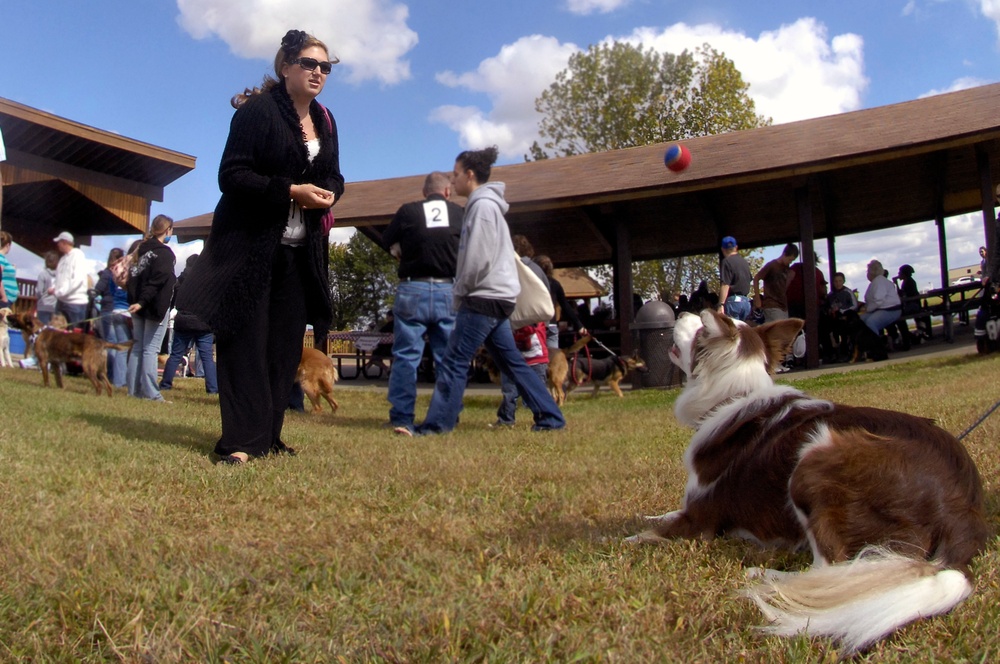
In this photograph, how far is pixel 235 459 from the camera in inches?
178

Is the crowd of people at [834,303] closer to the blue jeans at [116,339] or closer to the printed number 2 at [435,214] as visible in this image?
the printed number 2 at [435,214]

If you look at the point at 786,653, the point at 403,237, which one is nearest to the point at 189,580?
the point at 786,653

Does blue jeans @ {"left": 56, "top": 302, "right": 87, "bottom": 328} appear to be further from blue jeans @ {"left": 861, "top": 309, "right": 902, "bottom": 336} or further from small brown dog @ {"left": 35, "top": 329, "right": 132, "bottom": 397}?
blue jeans @ {"left": 861, "top": 309, "right": 902, "bottom": 336}

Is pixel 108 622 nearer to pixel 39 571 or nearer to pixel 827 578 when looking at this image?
pixel 39 571

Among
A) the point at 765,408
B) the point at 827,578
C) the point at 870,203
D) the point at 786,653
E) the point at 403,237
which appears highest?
the point at 870,203

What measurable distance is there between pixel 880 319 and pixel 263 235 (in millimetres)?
10996

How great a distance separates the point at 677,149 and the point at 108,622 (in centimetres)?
1175

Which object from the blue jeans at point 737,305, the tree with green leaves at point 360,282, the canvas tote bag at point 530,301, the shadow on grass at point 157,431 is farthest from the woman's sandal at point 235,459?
the tree with green leaves at point 360,282

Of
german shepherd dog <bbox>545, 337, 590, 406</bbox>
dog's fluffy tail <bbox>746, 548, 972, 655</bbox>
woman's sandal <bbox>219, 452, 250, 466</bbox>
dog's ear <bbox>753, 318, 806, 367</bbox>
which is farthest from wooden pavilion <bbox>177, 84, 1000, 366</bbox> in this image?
dog's fluffy tail <bbox>746, 548, 972, 655</bbox>

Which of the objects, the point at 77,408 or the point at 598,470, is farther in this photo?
the point at 77,408

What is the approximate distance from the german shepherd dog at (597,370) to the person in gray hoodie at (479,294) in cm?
458

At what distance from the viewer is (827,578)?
6.94 feet

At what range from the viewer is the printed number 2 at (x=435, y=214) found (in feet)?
22.5

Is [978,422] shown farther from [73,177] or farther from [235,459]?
[73,177]
